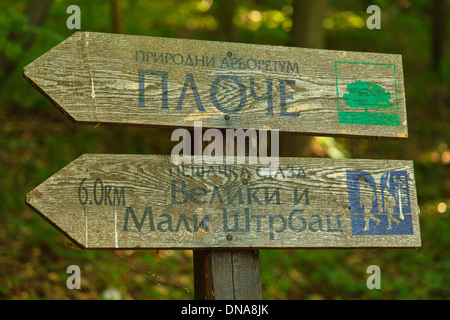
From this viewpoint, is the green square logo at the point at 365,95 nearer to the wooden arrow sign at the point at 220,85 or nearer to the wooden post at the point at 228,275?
the wooden arrow sign at the point at 220,85

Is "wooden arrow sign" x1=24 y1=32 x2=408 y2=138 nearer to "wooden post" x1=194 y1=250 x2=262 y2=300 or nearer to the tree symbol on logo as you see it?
the tree symbol on logo

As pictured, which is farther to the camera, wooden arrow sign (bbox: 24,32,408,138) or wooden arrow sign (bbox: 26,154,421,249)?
wooden arrow sign (bbox: 24,32,408,138)

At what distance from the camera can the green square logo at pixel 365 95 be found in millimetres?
2619

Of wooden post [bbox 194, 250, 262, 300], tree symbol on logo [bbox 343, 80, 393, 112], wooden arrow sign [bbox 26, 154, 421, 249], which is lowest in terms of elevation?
wooden post [bbox 194, 250, 262, 300]

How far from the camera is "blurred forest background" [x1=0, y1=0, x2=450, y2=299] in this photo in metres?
4.82

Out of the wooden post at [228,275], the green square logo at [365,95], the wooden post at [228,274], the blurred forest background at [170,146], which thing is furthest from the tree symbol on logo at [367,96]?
the blurred forest background at [170,146]

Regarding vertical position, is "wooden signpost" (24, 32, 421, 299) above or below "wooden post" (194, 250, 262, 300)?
above

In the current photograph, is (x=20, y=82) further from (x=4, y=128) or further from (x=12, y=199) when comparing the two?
(x=12, y=199)

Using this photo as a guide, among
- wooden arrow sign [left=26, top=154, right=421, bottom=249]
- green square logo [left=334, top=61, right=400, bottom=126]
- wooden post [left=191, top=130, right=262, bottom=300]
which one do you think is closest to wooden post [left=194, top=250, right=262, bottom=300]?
wooden post [left=191, top=130, right=262, bottom=300]

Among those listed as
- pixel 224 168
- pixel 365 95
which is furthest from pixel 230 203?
pixel 365 95

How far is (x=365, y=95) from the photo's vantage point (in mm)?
2648

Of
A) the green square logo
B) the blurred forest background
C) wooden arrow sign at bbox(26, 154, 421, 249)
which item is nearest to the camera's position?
wooden arrow sign at bbox(26, 154, 421, 249)

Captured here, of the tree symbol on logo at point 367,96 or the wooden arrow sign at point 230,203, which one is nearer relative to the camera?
the wooden arrow sign at point 230,203
